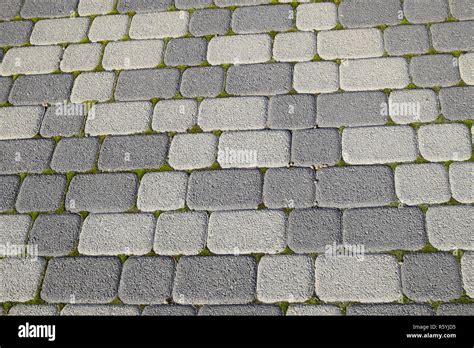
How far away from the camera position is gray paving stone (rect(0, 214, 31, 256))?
3.12 meters

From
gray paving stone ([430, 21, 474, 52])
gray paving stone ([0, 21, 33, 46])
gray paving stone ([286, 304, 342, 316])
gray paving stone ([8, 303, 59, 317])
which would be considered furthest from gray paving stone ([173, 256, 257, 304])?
gray paving stone ([0, 21, 33, 46])

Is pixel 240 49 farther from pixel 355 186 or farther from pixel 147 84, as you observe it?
pixel 355 186

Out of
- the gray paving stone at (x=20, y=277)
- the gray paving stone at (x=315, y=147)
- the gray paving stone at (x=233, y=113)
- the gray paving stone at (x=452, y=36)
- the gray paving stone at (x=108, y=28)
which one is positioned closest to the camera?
the gray paving stone at (x=20, y=277)

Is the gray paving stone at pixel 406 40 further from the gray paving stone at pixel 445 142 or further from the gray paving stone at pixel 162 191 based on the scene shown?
the gray paving stone at pixel 162 191

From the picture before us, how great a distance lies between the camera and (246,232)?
2.99m

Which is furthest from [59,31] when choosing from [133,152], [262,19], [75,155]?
[262,19]

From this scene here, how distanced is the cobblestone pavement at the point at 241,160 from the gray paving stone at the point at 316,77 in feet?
0.04

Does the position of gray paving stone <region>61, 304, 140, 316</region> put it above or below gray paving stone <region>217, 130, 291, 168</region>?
below

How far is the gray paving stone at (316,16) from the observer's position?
12.5 feet

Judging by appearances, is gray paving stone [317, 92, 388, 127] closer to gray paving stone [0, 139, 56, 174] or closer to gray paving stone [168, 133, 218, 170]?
gray paving stone [168, 133, 218, 170]

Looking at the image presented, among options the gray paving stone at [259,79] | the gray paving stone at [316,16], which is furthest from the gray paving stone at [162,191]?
the gray paving stone at [316,16]

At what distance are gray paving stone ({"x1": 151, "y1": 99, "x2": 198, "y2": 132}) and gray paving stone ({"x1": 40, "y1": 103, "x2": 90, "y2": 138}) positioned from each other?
53 cm
